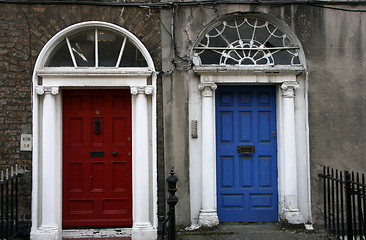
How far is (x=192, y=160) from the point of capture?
5.45m

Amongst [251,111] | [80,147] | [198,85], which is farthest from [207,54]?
[80,147]

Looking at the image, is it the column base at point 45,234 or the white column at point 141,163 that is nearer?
the column base at point 45,234

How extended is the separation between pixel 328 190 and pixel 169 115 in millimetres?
2757

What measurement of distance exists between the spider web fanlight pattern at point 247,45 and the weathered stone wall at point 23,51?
1175mm

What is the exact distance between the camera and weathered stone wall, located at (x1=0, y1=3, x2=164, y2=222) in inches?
208

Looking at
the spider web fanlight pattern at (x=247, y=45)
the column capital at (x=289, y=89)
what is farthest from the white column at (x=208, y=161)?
the column capital at (x=289, y=89)

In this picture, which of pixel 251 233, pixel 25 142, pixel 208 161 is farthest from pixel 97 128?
pixel 251 233

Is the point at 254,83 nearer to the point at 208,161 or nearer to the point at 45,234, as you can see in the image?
the point at 208,161

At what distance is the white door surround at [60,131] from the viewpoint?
519cm

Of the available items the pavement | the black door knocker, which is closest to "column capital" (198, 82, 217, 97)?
the black door knocker

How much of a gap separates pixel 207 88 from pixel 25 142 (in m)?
3.03

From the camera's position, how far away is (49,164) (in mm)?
5219

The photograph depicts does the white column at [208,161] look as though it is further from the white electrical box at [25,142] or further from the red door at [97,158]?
the white electrical box at [25,142]

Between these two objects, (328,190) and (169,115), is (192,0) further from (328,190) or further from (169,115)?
(328,190)
